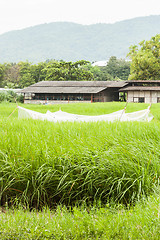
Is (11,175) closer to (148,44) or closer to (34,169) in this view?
(34,169)

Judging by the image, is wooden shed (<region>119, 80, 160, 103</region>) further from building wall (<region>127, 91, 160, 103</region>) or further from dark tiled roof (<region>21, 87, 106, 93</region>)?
dark tiled roof (<region>21, 87, 106, 93</region>)

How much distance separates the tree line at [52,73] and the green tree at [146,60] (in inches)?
248

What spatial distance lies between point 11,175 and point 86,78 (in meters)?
33.7

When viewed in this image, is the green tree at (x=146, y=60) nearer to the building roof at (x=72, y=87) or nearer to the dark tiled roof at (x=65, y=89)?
the building roof at (x=72, y=87)

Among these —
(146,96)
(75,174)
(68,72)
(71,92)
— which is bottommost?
(75,174)

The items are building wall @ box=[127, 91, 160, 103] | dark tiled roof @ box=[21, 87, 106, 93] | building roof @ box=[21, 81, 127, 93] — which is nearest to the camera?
dark tiled roof @ box=[21, 87, 106, 93]

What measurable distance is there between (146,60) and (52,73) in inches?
503

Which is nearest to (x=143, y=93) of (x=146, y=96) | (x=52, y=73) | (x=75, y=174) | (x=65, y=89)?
(x=146, y=96)

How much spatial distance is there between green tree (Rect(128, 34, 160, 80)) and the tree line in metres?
6.29

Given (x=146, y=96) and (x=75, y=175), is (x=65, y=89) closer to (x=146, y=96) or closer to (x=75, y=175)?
(x=146, y=96)

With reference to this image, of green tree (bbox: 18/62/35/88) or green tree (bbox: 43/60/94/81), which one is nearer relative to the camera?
green tree (bbox: 43/60/94/81)

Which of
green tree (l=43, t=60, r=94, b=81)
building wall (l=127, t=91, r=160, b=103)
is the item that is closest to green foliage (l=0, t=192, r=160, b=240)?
building wall (l=127, t=91, r=160, b=103)

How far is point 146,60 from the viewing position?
2953 centimetres

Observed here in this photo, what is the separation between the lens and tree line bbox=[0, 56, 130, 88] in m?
34.6
